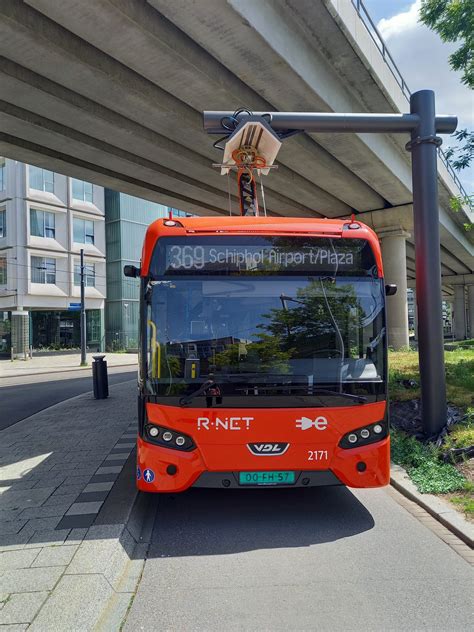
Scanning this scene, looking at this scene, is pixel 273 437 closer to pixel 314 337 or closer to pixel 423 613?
pixel 314 337

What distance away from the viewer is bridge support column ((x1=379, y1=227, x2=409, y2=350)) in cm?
2391

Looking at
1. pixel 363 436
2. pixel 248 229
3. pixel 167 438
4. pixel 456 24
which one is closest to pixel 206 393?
pixel 167 438

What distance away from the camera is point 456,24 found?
9.02 metres

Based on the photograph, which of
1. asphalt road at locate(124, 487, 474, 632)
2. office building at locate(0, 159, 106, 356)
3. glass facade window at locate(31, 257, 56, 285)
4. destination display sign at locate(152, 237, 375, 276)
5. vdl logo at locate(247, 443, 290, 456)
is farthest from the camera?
glass facade window at locate(31, 257, 56, 285)

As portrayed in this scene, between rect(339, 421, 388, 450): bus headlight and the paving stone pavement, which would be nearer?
the paving stone pavement

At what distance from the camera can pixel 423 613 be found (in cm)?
332

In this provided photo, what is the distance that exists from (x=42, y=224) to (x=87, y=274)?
19.3ft

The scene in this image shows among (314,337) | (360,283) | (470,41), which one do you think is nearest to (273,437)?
(314,337)

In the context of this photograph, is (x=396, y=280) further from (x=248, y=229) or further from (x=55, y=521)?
(x=55, y=521)

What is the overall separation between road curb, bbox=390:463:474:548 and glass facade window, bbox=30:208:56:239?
40.8 metres

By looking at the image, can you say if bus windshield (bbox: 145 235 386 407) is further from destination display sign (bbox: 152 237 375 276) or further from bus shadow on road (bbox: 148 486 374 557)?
bus shadow on road (bbox: 148 486 374 557)

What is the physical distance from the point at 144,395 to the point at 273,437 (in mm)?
1303

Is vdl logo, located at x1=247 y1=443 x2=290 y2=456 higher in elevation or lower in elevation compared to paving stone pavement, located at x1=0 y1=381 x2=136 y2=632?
higher

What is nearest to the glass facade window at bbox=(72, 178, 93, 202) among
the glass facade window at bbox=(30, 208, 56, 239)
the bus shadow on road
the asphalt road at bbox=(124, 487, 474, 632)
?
the glass facade window at bbox=(30, 208, 56, 239)
